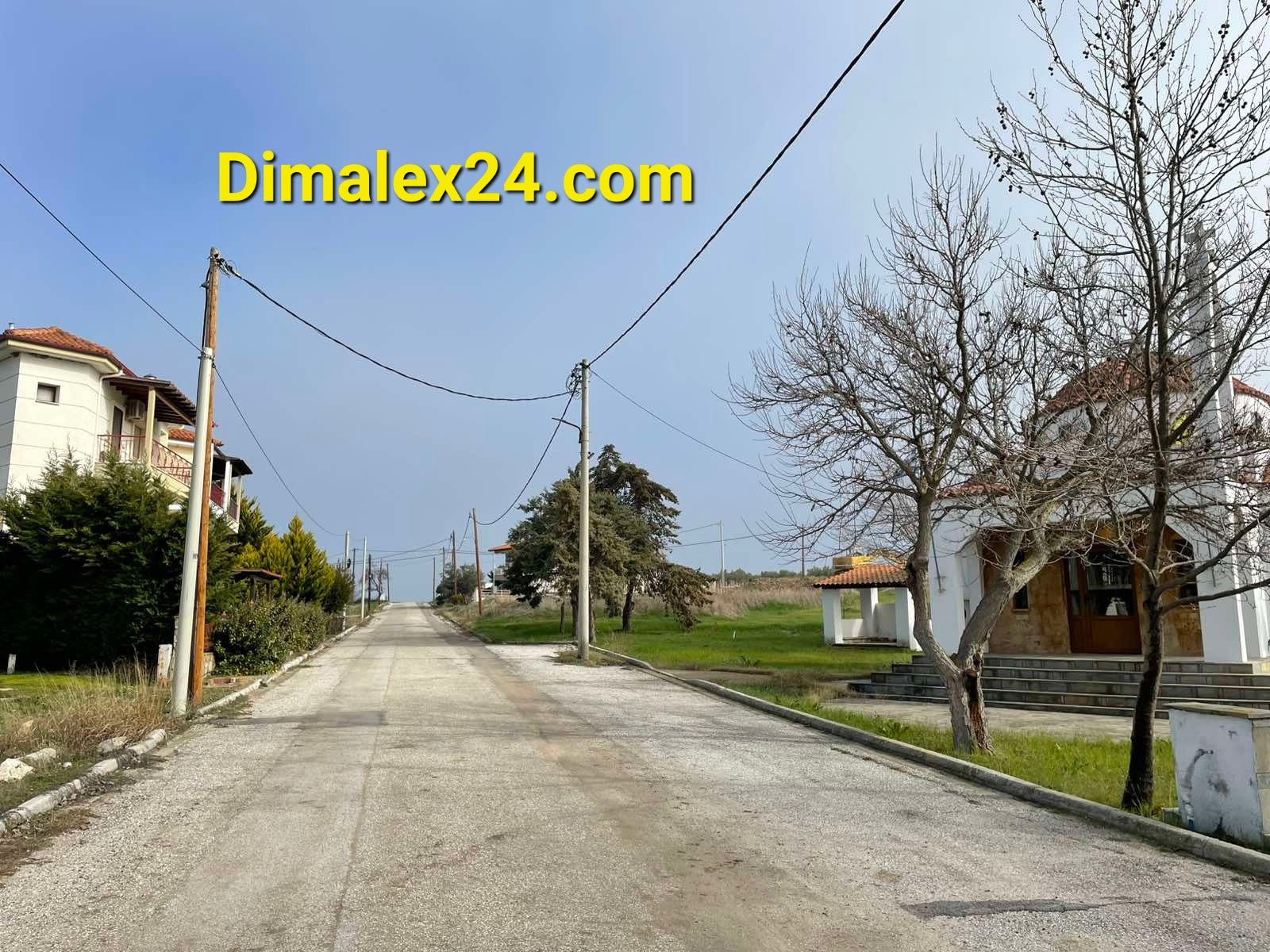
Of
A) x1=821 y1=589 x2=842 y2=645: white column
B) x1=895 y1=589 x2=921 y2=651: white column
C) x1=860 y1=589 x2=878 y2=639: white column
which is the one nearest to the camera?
x1=895 y1=589 x2=921 y2=651: white column

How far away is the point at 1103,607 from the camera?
63.8 feet

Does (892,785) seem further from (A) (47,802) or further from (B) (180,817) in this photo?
(A) (47,802)

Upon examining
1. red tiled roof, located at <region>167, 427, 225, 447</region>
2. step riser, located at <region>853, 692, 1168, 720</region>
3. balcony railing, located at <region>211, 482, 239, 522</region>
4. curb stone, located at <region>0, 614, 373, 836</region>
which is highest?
red tiled roof, located at <region>167, 427, 225, 447</region>

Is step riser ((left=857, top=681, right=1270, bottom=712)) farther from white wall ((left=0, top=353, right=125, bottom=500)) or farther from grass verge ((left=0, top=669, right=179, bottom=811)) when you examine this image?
white wall ((left=0, top=353, right=125, bottom=500))

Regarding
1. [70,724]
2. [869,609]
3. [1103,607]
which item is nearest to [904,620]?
[869,609]

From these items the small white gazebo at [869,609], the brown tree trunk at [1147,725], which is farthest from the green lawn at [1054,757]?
the small white gazebo at [869,609]

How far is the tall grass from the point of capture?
970cm

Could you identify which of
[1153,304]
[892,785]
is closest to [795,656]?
[892,785]

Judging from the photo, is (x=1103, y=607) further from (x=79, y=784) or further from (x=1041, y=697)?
(x=79, y=784)

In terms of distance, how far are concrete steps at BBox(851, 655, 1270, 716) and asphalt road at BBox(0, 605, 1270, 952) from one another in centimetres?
763

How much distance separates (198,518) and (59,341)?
47.6 ft

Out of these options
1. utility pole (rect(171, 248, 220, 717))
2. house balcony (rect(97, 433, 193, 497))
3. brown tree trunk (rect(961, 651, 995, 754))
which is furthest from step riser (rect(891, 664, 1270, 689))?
house balcony (rect(97, 433, 193, 497))

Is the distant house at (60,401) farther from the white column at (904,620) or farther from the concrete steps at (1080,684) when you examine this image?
the white column at (904,620)

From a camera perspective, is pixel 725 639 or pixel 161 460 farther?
pixel 725 639
